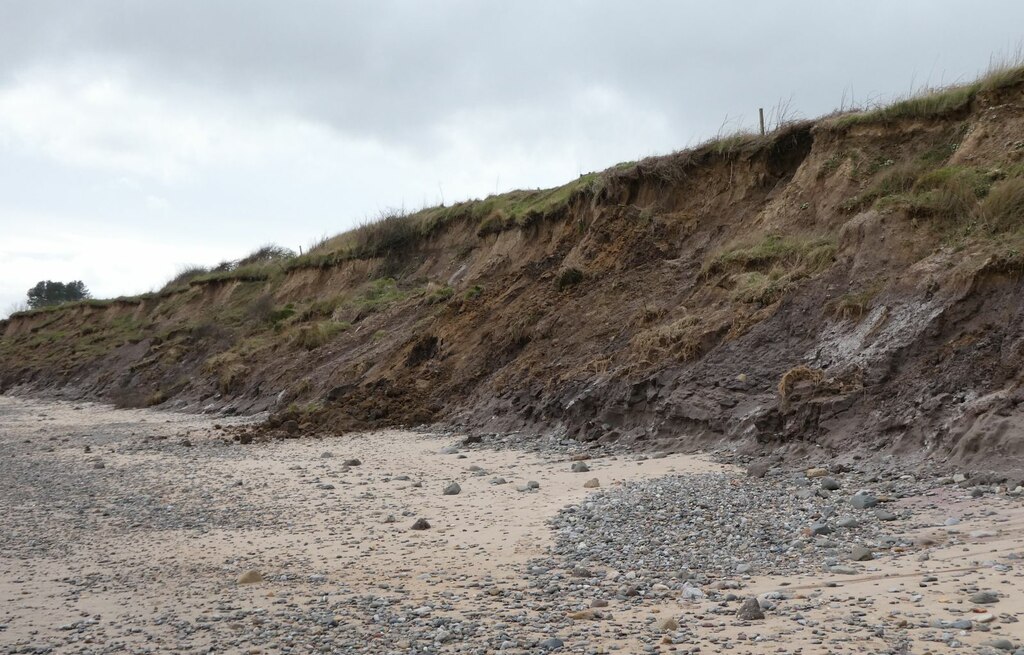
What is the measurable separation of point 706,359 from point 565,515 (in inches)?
192

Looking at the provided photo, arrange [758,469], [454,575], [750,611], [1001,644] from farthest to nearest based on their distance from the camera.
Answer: [758,469] < [454,575] < [750,611] < [1001,644]

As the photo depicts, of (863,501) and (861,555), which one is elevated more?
(863,501)

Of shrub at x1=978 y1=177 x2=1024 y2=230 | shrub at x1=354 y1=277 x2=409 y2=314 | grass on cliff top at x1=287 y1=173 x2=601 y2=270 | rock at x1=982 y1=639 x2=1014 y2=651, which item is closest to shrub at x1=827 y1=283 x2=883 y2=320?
shrub at x1=978 y1=177 x2=1024 y2=230

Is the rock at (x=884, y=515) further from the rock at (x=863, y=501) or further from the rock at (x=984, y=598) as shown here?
the rock at (x=984, y=598)

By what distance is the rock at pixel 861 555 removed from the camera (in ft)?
18.4

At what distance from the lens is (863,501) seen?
22.7 feet

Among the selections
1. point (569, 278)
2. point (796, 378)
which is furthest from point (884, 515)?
point (569, 278)

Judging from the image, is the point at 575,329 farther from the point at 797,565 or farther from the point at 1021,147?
the point at 797,565

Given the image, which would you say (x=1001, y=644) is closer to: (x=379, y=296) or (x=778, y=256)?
(x=778, y=256)

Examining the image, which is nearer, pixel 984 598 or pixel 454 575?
pixel 984 598

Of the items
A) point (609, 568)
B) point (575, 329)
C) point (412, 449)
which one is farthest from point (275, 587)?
point (575, 329)

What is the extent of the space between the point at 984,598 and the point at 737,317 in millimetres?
7910

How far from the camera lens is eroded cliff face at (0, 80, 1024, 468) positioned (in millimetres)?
9164

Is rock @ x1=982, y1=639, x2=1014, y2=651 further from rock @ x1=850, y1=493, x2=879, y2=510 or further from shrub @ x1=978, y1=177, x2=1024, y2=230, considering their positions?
shrub @ x1=978, y1=177, x2=1024, y2=230
